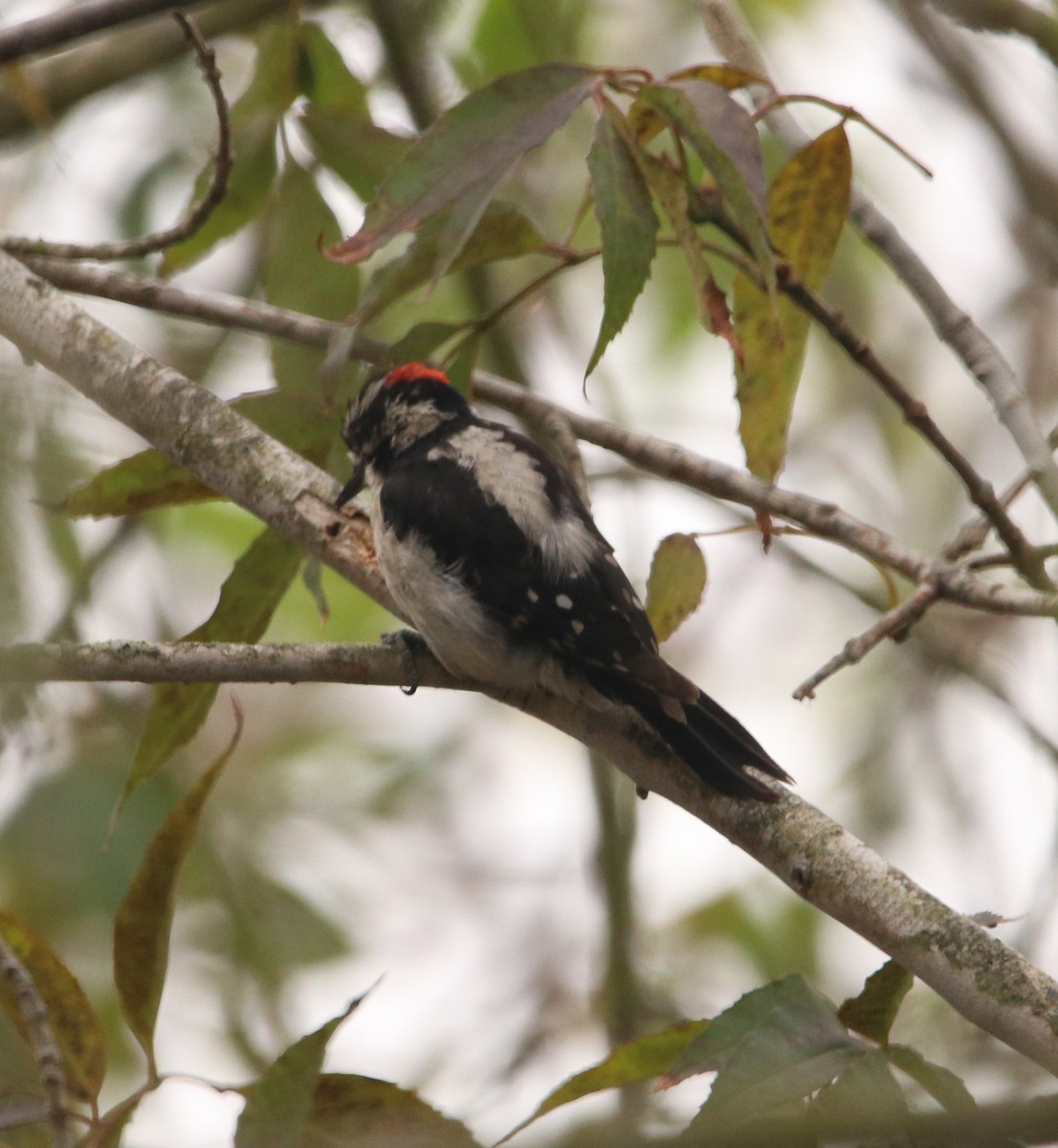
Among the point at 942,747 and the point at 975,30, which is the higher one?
the point at 975,30

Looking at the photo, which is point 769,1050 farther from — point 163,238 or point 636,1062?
point 163,238

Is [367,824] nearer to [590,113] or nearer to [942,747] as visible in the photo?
[942,747]

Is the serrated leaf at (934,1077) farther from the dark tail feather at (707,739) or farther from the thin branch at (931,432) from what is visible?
the thin branch at (931,432)

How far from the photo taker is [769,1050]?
1959mm

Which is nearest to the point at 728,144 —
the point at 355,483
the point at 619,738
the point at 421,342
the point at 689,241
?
the point at 689,241

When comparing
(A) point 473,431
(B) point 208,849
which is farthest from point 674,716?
(B) point 208,849

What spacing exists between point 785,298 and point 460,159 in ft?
2.99

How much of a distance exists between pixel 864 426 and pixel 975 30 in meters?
3.72

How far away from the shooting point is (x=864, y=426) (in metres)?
6.39

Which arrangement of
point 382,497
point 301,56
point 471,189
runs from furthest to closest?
point 301,56 < point 382,497 < point 471,189

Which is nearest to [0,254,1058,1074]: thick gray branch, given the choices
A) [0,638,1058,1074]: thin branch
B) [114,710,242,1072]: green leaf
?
[0,638,1058,1074]: thin branch

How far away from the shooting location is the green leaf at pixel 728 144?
7.14 ft

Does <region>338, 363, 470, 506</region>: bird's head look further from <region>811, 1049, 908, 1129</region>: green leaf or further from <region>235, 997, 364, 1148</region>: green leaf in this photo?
<region>811, 1049, 908, 1129</region>: green leaf

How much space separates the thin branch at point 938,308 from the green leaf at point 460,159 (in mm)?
838
